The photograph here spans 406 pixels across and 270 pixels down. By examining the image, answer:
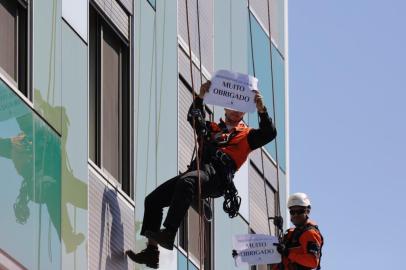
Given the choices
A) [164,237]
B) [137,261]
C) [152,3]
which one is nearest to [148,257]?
[137,261]

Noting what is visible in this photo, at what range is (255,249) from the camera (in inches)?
663

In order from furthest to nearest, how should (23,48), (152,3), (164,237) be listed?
1. (152,3)
2. (164,237)
3. (23,48)

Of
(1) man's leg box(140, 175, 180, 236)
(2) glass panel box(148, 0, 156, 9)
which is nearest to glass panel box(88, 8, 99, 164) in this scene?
(1) man's leg box(140, 175, 180, 236)

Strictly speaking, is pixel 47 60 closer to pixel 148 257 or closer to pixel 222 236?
pixel 148 257

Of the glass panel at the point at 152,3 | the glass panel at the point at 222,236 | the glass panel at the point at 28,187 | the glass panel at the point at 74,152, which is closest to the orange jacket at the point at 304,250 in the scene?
the glass panel at the point at 74,152

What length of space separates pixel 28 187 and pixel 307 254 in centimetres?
352

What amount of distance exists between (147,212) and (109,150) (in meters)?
1.00

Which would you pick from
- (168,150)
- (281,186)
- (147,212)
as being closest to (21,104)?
(147,212)

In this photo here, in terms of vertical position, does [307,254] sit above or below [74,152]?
below

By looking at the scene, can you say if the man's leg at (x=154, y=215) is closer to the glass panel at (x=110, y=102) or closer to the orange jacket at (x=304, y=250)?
the glass panel at (x=110, y=102)

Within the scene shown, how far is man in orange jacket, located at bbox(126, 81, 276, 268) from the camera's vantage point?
16.1 metres

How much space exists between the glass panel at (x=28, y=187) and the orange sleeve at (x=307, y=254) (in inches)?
113

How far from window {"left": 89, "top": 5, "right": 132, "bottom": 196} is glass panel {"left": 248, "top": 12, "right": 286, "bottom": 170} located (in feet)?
18.1

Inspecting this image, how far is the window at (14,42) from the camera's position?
14.7 m
